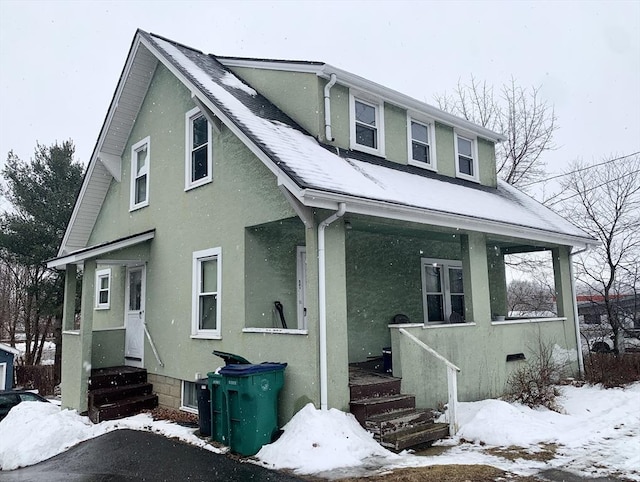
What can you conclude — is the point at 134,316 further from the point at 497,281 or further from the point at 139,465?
the point at 497,281

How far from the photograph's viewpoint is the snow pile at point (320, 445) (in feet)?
20.5

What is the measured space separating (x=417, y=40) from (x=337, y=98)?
98.1 m

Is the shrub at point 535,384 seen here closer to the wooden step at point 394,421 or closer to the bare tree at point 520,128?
the wooden step at point 394,421

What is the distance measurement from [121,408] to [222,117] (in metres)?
5.92

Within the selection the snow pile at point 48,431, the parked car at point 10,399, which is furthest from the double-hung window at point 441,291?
the parked car at point 10,399

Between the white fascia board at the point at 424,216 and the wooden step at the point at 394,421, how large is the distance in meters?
2.93

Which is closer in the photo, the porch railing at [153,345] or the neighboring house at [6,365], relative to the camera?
the porch railing at [153,345]

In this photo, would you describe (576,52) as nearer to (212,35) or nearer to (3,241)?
(3,241)

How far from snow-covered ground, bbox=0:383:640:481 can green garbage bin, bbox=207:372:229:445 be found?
20 cm

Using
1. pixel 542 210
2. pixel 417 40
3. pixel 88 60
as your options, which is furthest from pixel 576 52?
pixel 88 60

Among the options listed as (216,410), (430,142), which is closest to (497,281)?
(430,142)

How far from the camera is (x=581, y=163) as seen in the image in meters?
22.4

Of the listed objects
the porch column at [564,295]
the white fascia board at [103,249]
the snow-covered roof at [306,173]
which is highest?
the snow-covered roof at [306,173]

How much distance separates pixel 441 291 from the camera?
12.5m
